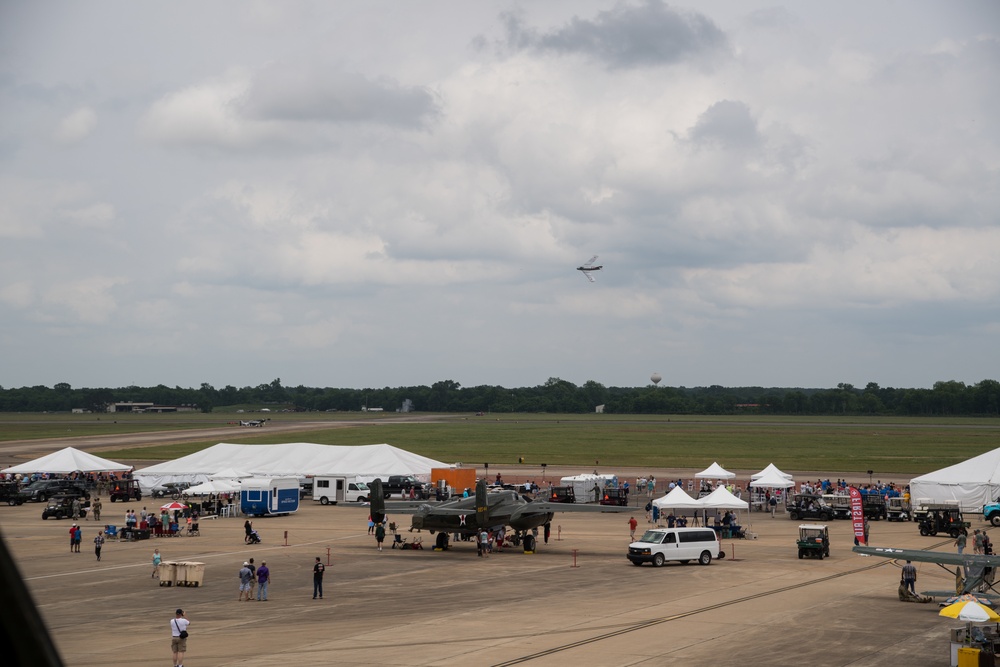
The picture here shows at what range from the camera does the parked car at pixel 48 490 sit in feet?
203

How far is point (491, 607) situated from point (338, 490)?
35.9 m

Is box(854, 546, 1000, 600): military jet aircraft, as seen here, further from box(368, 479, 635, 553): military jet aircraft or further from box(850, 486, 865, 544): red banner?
box(368, 479, 635, 553): military jet aircraft

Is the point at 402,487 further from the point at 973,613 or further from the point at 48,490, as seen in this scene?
the point at 973,613

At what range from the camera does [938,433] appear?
5256 inches

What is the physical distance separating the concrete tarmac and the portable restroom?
381 inches

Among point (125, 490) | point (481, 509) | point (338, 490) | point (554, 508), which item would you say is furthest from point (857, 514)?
Answer: point (125, 490)

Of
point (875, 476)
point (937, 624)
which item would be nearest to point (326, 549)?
point (937, 624)

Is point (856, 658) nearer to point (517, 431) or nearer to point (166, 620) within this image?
point (166, 620)

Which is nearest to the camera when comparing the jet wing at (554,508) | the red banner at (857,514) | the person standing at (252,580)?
the person standing at (252,580)

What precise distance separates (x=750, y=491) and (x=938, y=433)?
281 feet

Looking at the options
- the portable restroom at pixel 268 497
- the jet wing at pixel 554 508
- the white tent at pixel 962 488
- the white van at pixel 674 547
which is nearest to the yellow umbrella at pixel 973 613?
the white van at pixel 674 547

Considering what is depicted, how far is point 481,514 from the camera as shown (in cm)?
4034

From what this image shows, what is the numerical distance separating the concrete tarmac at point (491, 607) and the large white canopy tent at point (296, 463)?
17564mm

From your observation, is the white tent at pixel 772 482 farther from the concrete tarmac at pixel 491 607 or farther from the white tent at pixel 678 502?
the concrete tarmac at pixel 491 607
